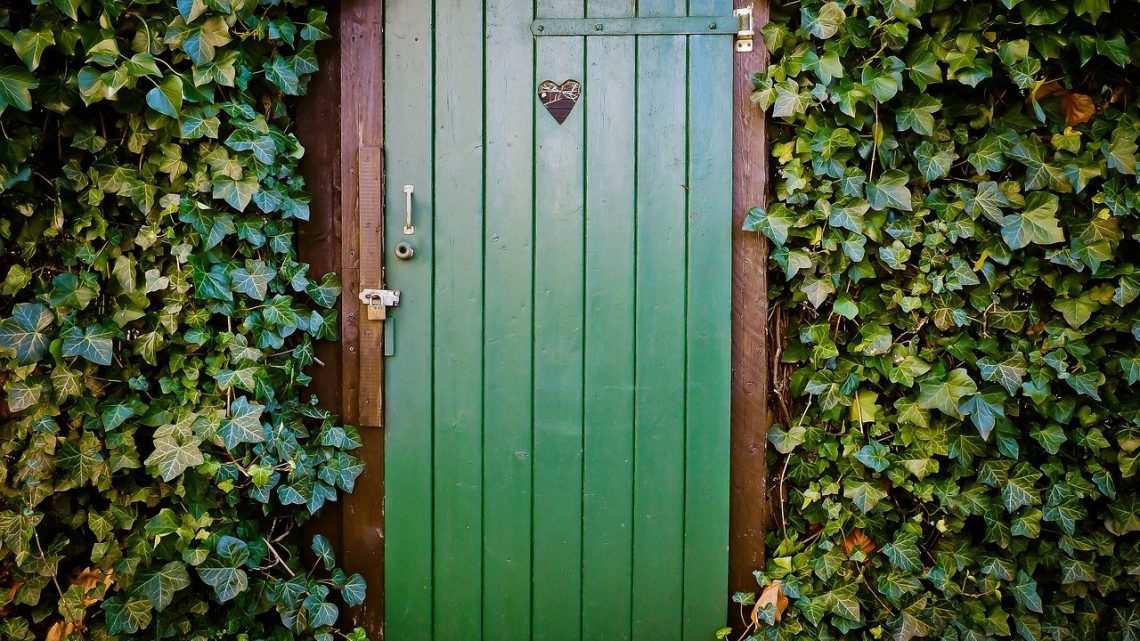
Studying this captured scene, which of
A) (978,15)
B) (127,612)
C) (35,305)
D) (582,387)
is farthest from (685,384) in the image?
(35,305)

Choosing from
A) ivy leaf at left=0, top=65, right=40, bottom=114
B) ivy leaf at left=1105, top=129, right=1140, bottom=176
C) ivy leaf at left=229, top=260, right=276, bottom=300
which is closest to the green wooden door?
ivy leaf at left=229, top=260, right=276, bottom=300

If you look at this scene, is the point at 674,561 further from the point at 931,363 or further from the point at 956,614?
the point at 931,363

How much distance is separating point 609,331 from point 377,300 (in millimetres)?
666

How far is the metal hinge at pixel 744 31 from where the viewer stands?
5.66ft

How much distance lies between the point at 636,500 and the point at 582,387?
36 centimetres

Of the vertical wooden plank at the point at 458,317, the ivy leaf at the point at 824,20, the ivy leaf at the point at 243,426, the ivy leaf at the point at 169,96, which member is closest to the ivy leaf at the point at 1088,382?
the ivy leaf at the point at 824,20

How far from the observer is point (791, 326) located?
72.2 inches

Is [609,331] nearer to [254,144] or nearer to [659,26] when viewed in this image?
[659,26]

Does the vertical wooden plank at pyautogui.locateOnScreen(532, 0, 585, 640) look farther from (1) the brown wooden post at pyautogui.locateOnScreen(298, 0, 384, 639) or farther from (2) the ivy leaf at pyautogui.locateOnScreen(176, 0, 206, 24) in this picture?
(2) the ivy leaf at pyautogui.locateOnScreen(176, 0, 206, 24)

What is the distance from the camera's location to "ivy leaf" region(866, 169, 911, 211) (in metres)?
1.68

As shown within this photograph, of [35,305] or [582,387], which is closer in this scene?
[35,305]

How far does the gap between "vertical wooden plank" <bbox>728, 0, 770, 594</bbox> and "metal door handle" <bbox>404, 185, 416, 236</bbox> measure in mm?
911

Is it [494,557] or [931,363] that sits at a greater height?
[931,363]

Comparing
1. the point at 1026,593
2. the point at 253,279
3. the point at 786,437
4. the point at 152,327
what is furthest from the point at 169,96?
the point at 1026,593
